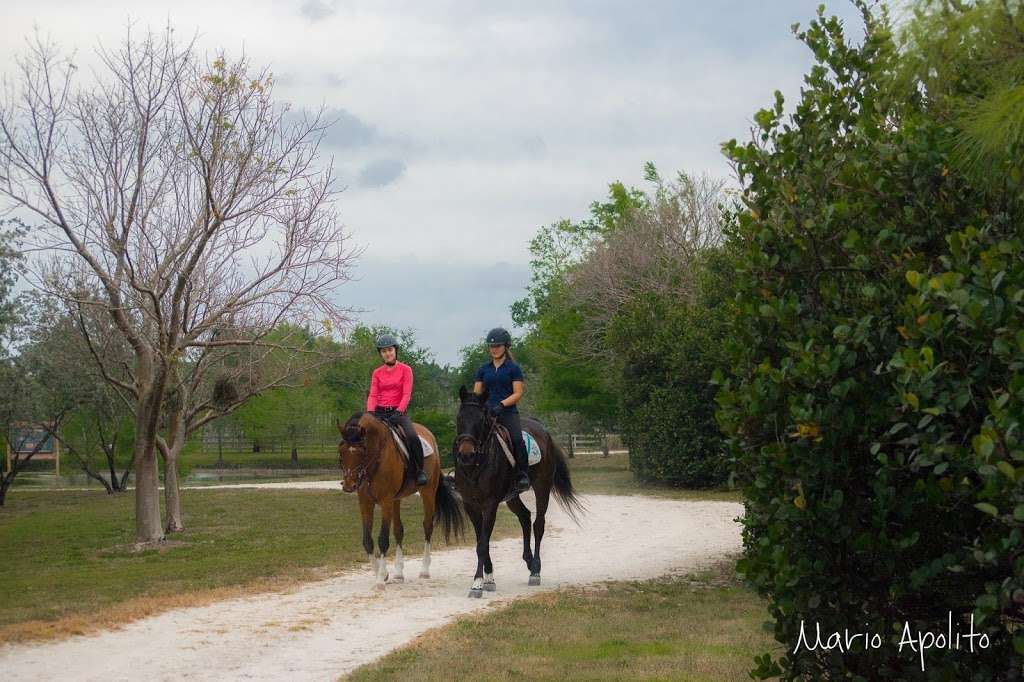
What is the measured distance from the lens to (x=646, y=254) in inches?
1475

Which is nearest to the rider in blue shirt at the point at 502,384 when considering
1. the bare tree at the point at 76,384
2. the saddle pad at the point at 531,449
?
the saddle pad at the point at 531,449

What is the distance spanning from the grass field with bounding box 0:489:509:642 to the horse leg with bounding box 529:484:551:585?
270 cm

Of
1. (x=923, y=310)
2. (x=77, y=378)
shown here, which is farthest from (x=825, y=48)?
(x=77, y=378)

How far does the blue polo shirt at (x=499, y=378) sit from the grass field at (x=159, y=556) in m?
3.37

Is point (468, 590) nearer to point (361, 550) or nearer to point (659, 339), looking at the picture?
point (361, 550)

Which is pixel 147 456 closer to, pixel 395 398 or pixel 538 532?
pixel 395 398

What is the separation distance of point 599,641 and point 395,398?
15.4 feet

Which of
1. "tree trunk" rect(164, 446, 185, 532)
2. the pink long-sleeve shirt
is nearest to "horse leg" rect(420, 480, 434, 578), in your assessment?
the pink long-sleeve shirt

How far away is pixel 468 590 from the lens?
11.6m

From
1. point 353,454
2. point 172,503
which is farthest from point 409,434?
point 172,503

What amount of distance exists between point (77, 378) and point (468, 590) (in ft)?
72.1

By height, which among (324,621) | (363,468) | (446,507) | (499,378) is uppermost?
(499,378)

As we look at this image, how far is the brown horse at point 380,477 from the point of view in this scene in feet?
38.1

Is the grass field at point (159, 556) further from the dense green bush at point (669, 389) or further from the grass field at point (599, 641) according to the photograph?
the dense green bush at point (669, 389)
